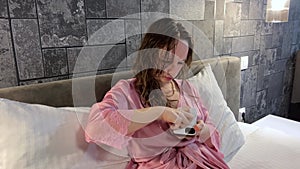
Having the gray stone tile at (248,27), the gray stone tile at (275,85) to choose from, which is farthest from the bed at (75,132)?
the gray stone tile at (275,85)

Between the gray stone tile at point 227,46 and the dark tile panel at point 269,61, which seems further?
the dark tile panel at point 269,61

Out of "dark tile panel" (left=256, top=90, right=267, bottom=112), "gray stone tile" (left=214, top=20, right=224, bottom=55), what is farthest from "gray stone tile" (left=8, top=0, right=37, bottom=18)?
"dark tile panel" (left=256, top=90, right=267, bottom=112)

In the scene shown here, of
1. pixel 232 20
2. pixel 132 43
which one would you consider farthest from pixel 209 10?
pixel 132 43

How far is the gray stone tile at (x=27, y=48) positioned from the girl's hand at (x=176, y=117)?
20.9 inches

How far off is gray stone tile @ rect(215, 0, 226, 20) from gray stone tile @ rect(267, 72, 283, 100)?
89 centimetres

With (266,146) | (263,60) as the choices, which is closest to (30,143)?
(266,146)

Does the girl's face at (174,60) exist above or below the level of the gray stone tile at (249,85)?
above

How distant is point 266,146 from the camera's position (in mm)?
1265

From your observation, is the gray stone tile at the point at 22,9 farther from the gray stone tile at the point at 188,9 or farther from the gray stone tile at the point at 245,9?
the gray stone tile at the point at 245,9

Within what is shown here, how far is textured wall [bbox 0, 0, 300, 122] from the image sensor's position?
922mm

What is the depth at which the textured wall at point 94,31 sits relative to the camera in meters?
0.92

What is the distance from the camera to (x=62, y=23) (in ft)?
3.32

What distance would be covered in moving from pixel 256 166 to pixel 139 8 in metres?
0.90

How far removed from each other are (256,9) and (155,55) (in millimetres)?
1353
